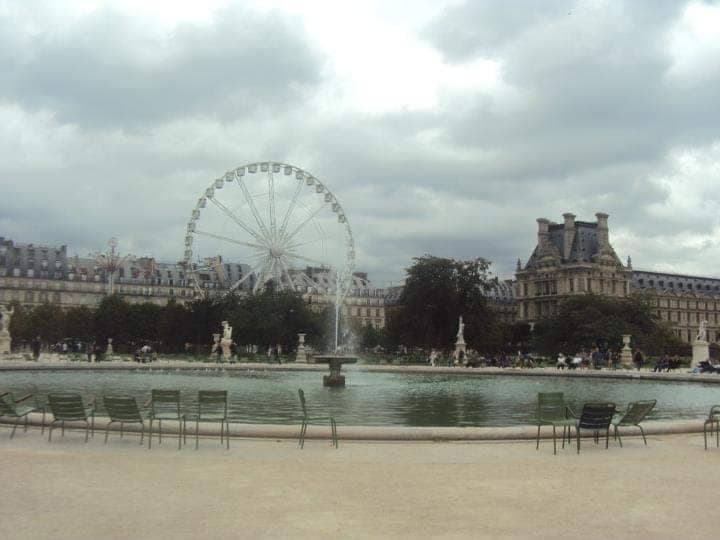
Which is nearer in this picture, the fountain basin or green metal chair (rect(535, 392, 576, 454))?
green metal chair (rect(535, 392, 576, 454))

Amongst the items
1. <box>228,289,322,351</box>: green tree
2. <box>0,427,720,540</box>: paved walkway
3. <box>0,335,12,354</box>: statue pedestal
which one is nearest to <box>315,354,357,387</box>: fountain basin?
<box>0,427,720,540</box>: paved walkway

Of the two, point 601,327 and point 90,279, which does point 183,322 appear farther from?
point 90,279

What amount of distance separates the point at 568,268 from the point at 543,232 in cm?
1016

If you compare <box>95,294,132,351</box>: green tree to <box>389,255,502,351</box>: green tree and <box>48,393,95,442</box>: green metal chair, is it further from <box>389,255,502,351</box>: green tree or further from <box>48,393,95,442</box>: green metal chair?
<box>48,393,95,442</box>: green metal chair

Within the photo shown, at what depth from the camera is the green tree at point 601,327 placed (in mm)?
81750

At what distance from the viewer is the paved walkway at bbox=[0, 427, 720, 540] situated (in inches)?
306

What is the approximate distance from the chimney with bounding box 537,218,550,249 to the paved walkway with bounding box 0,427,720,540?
130552mm

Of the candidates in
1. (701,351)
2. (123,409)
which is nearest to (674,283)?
(701,351)

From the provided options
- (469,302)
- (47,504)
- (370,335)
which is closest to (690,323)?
(370,335)

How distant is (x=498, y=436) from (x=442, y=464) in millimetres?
2823

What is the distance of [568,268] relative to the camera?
440 ft

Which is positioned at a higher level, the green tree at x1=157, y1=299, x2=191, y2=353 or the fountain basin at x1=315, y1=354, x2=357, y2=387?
the green tree at x1=157, y1=299, x2=191, y2=353

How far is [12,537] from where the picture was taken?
733cm

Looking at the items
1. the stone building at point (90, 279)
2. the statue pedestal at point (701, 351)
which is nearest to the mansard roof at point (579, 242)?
the stone building at point (90, 279)
